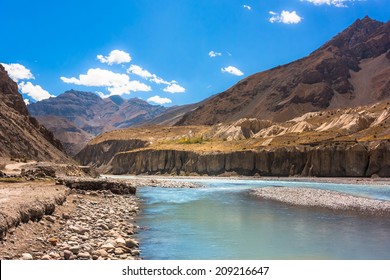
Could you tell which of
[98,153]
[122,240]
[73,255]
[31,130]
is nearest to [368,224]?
[122,240]

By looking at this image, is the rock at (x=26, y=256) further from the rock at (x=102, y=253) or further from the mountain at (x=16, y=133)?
the mountain at (x=16, y=133)

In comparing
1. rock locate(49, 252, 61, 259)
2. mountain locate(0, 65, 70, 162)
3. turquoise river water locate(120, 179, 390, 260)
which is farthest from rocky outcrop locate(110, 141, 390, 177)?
rock locate(49, 252, 61, 259)

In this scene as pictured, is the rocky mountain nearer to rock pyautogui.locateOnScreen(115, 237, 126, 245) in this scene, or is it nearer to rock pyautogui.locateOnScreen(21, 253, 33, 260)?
rock pyautogui.locateOnScreen(115, 237, 126, 245)

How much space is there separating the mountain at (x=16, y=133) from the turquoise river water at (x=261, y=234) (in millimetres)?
43189

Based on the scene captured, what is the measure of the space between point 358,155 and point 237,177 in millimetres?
26715

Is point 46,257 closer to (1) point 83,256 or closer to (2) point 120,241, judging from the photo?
(1) point 83,256

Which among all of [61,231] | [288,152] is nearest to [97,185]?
[61,231]

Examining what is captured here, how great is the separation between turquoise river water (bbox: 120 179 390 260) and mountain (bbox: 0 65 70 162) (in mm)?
43189

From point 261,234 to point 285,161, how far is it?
7457cm

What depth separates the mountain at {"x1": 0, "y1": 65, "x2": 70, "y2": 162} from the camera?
64.2 m

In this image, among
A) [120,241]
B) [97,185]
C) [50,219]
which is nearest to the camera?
[120,241]

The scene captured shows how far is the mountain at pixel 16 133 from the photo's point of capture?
6419cm

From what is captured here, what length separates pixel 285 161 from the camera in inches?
3647

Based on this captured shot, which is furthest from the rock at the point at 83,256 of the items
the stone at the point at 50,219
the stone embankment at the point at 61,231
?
the stone at the point at 50,219
